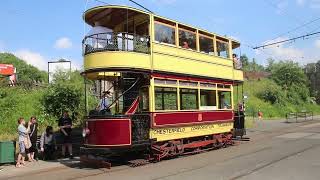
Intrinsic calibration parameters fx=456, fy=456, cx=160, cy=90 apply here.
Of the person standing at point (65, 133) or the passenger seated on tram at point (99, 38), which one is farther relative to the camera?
the person standing at point (65, 133)

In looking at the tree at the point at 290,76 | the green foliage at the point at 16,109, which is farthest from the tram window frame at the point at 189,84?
the tree at the point at 290,76

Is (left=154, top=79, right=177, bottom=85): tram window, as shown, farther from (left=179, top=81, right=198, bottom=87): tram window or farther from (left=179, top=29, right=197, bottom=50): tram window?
(left=179, top=29, right=197, bottom=50): tram window

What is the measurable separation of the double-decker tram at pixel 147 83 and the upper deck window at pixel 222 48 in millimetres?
945

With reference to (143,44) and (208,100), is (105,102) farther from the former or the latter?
(208,100)

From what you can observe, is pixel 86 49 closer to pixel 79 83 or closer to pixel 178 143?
pixel 178 143

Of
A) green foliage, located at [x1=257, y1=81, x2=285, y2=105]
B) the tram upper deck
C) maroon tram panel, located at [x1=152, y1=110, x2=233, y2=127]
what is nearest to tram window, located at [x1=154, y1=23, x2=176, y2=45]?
the tram upper deck

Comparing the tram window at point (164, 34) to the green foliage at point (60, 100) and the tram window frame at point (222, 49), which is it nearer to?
the tram window frame at point (222, 49)

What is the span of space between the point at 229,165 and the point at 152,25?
16.7ft

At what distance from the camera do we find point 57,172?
12891 mm

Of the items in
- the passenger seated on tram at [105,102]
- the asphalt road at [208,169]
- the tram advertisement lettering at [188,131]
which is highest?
the passenger seated on tram at [105,102]

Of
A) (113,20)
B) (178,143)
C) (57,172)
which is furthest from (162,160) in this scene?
(113,20)

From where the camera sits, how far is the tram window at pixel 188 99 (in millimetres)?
16141

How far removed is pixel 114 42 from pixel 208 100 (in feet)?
17.7

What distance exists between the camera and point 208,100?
17.9 metres
